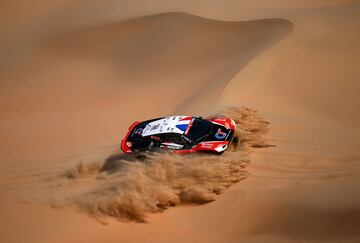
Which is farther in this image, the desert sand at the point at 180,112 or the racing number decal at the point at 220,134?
the racing number decal at the point at 220,134

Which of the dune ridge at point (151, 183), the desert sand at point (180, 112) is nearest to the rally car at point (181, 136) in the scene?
the dune ridge at point (151, 183)

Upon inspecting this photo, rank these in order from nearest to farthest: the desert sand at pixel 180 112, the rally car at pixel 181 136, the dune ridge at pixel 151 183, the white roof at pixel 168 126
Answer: the desert sand at pixel 180 112, the dune ridge at pixel 151 183, the rally car at pixel 181 136, the white roof at pixel 168 126

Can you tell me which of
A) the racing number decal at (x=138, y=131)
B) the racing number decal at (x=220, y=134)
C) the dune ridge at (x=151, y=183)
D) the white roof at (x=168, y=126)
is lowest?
the dune ridge at (x=151, y=183)

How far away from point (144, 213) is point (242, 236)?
2022mm

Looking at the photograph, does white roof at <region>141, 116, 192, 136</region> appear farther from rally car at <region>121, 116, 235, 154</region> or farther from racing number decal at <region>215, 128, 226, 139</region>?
racing number decal at <region>215, 128, 226, 139</region>

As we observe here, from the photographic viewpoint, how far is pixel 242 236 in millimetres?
9117

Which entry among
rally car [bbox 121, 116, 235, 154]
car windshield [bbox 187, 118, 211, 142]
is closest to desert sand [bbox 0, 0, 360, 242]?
rally car [bbox 121, 116, 235, 154]

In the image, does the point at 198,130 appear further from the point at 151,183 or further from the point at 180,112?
the point at 180,112

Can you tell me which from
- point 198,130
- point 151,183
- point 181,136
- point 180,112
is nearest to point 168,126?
point 181,136

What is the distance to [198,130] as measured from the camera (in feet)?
37.7

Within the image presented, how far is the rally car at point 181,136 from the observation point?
11.2 m

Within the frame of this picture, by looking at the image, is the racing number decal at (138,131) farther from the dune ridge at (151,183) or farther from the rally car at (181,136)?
the dune ridge at (151,183)

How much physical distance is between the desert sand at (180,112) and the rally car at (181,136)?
348 millimetres

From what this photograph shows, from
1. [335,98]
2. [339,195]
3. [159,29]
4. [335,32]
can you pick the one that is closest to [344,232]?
[339,195]
